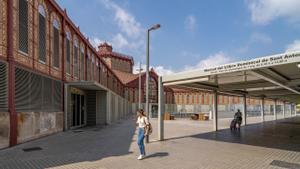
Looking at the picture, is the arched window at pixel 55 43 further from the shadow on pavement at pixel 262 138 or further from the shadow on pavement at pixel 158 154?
the shadow on pavement at pixel 158 154

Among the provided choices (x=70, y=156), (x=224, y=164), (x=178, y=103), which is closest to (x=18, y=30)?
(x=70, y=156)

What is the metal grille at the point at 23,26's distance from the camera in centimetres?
1163

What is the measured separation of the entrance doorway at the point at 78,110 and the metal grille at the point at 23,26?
6.84 m

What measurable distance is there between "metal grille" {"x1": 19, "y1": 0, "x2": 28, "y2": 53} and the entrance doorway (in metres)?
6.84

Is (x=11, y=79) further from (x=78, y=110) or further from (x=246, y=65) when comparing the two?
(x=78, y=110)

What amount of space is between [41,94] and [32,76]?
1296 mm

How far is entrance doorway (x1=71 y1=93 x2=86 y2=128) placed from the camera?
60.9 ft

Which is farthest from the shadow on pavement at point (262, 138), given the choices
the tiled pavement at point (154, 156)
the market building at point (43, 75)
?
the market building at point (43, 75)

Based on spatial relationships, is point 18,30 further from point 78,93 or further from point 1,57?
point 78,93

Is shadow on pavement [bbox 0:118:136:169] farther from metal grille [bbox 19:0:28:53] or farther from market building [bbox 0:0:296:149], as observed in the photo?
metal grille [bbox 19:0:28:53]

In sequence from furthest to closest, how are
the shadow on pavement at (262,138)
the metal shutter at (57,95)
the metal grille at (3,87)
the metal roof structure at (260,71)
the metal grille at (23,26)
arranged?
1. the metal shutter at (57,95)
2. the metal grille at (23,26)
3. the shadow on pavement at (262,138)
4. the metal grille at (3,87)
5. the metal roof structure at (260,71)

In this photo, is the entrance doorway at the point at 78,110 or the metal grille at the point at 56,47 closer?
the metal grille at the point at 56,47

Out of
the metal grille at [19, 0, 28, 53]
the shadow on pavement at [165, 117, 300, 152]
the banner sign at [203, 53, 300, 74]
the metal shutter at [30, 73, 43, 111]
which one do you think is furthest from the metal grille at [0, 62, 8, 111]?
the shadow on pavement at [165, 117, 300, 152]

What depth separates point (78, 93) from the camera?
Answer: 1947cm
